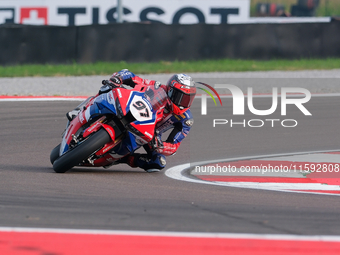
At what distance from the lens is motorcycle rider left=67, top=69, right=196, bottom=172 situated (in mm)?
6781

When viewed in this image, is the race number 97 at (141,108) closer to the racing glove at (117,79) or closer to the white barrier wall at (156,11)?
the racing glove at (117,79)

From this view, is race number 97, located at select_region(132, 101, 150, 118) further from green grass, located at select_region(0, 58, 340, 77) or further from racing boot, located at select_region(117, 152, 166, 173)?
green grass, located at select_region(0, 58, 340, 77)

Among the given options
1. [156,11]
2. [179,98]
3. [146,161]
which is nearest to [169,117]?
[179,98]

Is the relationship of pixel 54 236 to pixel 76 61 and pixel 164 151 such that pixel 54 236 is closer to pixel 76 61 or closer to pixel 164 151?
pixel 164 151

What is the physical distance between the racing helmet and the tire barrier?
11455 millimetres

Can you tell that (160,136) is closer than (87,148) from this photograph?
No

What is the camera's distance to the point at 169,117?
7094 mm

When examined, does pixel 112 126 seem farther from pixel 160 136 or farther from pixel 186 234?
pixel 186 234

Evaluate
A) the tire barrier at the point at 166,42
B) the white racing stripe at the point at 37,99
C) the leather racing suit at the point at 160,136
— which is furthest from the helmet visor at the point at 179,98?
the tire barrier at the point at 166,42

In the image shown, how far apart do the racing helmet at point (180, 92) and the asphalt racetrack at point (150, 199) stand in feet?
2.88

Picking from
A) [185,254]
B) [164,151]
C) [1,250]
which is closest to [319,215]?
[185,254]

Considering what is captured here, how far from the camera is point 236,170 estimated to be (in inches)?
302

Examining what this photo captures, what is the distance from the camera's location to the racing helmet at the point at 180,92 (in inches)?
266

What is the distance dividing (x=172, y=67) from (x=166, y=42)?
81cm
